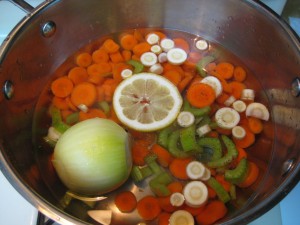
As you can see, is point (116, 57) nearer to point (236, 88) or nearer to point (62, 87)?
point (62, 87)

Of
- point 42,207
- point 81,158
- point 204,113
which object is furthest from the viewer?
point 204,113

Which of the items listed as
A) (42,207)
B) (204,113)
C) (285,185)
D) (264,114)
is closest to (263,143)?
(264,114)

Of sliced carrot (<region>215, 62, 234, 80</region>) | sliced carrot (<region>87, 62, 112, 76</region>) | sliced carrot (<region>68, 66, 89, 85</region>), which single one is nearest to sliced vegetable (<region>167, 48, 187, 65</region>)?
sliced carrot (<region>215, 62, 234, 80</region>)

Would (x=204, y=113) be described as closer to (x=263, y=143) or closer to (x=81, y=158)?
(x=263, y=143)

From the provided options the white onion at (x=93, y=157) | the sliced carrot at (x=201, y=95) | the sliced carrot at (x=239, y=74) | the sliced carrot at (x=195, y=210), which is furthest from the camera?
the sliced carrot at (x=239, y=74)

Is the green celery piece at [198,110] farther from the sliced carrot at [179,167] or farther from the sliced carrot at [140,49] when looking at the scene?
the sliced carrot at [140,49]

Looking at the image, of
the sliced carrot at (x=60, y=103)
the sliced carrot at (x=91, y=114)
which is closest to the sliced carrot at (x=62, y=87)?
the sliced carrot at (x=60, y=103)
